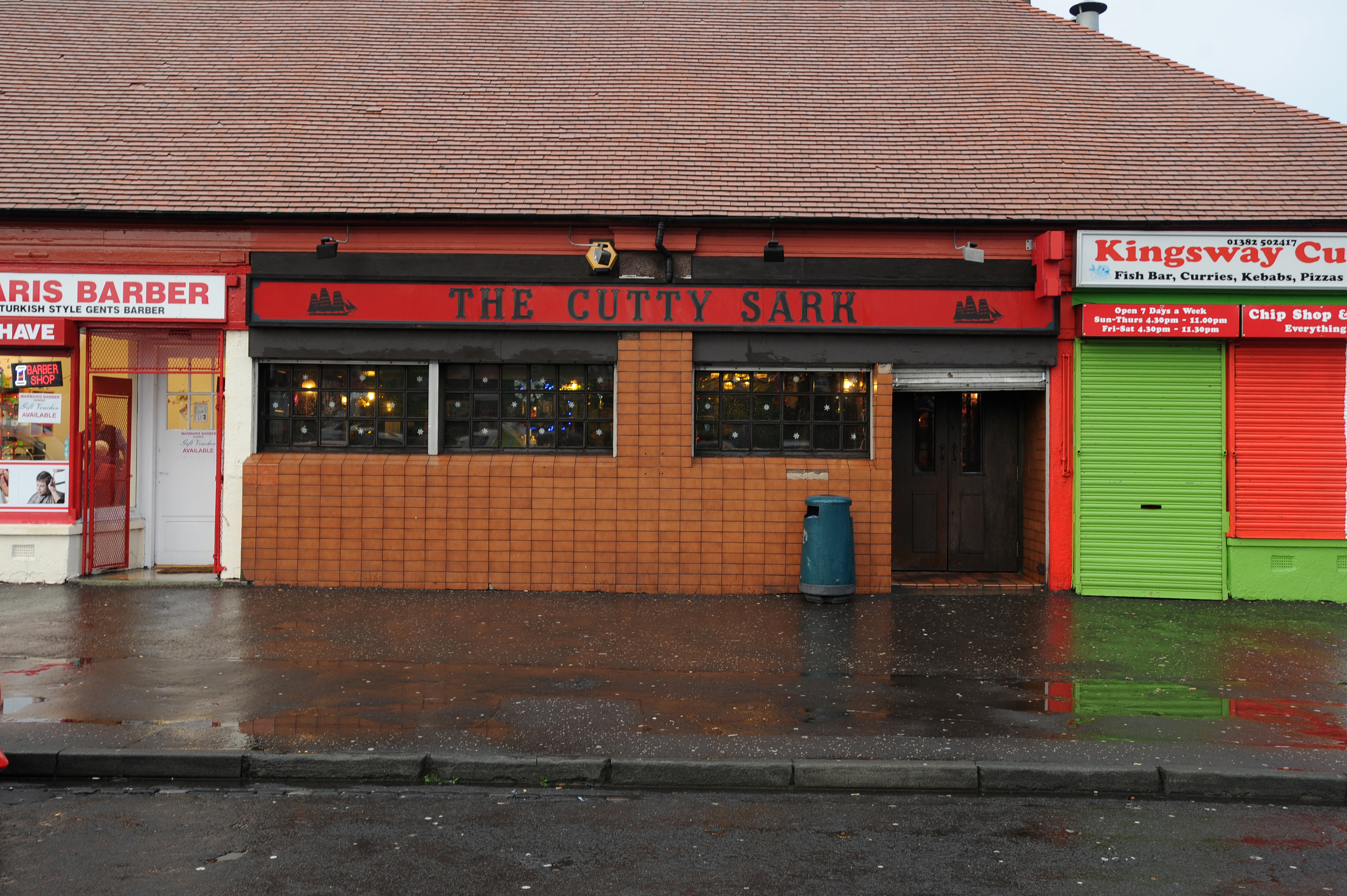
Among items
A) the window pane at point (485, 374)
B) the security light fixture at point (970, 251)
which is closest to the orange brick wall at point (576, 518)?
the window pane at point (485, 374)

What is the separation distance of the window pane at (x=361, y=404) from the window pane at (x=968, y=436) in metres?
7.49

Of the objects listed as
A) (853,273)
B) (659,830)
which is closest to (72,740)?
(659,830)

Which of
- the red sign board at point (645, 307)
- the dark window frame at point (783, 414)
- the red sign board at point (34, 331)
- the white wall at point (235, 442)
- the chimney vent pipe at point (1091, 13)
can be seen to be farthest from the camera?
the chimney vent pipe at point (1091, 13)

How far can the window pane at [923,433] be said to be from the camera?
40.6ft

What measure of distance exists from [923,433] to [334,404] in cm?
749

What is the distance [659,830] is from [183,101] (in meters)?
12.1

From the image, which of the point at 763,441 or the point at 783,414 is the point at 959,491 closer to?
the point at 783,414

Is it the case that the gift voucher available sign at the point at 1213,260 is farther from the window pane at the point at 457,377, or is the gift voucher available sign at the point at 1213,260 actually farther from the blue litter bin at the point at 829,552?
the window pane at the point at 457,377

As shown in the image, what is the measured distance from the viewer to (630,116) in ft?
41.3

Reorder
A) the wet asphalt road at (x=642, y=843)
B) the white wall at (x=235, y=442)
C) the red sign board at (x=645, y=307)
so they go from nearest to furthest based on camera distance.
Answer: the wet asphalt road at (x=642, y=843) < the red sign board at (x=645, y=307) < the white wall at (x=235, y=442)

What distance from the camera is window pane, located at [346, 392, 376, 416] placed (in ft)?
37.5

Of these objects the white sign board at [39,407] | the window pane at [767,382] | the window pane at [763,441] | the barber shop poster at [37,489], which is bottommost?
the barber shop poster at [37,489]

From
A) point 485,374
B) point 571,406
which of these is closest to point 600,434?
point 571,406

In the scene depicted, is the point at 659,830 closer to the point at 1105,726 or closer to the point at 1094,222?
the point at 1105,726
